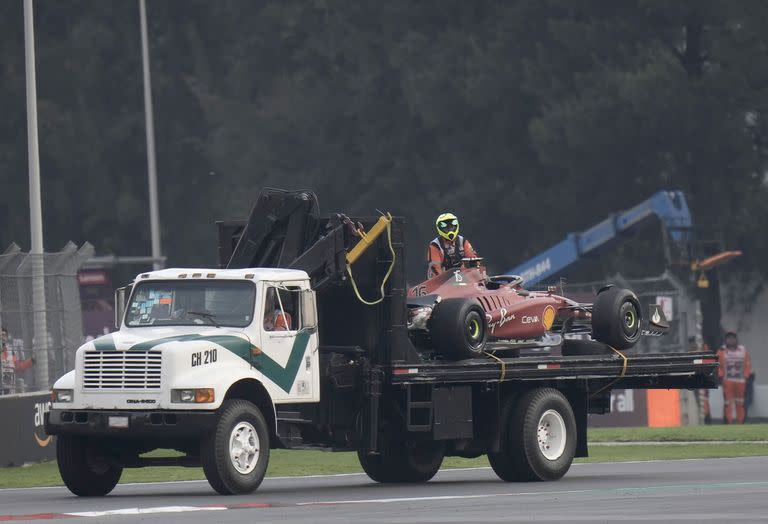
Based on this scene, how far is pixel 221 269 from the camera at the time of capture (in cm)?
1948

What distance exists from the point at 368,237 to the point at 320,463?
6793 millimetres

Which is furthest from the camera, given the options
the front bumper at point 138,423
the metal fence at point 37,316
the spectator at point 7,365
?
the metal fence at point 37,316

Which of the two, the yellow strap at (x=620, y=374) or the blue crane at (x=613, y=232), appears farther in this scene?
the blue crane at (x=613, y=232)

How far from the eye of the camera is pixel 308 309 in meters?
18.9

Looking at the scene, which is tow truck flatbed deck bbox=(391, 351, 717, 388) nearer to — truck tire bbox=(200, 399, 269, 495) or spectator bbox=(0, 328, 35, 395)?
truck tire bbox=(200, 399, 269, 495)

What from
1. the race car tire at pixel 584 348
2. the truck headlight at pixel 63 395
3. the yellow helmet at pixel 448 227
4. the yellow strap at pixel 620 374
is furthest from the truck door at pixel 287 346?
the yellow strap at pixel 620 374

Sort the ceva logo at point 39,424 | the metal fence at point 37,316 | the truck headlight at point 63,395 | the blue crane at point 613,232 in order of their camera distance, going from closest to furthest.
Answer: the truck headlight at point 63,395 < the metal fence at point 37,316 < the ceva logo at point 39,424 < the blue crane at point 613,232

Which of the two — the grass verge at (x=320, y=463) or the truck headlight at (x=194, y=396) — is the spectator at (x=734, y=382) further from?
the truck headlight at (x=194, y=396)

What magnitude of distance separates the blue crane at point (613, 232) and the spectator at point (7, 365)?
1969 cm

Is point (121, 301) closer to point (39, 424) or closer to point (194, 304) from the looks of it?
point (194, 304)

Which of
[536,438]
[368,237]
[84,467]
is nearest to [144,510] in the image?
[84,467]

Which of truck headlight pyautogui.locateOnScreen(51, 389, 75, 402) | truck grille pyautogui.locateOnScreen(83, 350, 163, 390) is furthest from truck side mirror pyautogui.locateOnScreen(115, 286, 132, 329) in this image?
truck headlight pyautogui.locateOnScreen(51, 389, 75, 402)

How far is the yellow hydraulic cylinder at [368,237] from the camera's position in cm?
1939

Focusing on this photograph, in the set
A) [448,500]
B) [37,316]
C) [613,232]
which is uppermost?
[613,232]
